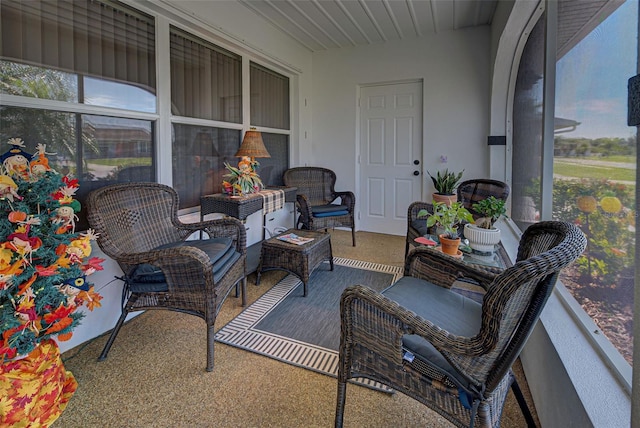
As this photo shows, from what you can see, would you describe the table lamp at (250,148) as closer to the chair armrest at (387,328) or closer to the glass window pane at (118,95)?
the glass window pane at (118,95)

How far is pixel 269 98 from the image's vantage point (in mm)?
4070

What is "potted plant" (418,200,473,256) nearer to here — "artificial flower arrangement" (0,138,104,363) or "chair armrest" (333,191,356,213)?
"artificial flower arrangement" (0,138,104,363)

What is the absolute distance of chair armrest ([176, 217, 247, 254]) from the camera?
7.55ft

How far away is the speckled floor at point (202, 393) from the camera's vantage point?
141cm

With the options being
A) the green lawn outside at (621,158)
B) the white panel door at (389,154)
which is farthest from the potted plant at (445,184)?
the green lawn outside at (621,158)

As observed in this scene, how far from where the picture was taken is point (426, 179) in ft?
14.2

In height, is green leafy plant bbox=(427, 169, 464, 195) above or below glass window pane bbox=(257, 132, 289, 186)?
below

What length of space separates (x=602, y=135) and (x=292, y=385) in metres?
1.75

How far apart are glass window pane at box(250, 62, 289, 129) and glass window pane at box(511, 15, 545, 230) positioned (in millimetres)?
2710

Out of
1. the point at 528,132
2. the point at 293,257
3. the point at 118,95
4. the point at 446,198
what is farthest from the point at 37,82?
the point at 528,132

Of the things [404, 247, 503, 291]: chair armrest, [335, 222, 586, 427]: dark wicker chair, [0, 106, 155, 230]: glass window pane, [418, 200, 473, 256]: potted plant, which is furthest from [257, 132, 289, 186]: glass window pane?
[335, 222, 586, 427]: dark wicker chair

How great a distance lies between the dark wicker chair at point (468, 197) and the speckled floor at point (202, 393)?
149 cm

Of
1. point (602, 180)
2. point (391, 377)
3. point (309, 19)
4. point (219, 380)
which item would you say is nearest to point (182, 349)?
point (219, 380)

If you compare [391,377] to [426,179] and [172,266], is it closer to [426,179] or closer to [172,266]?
[172,266]
